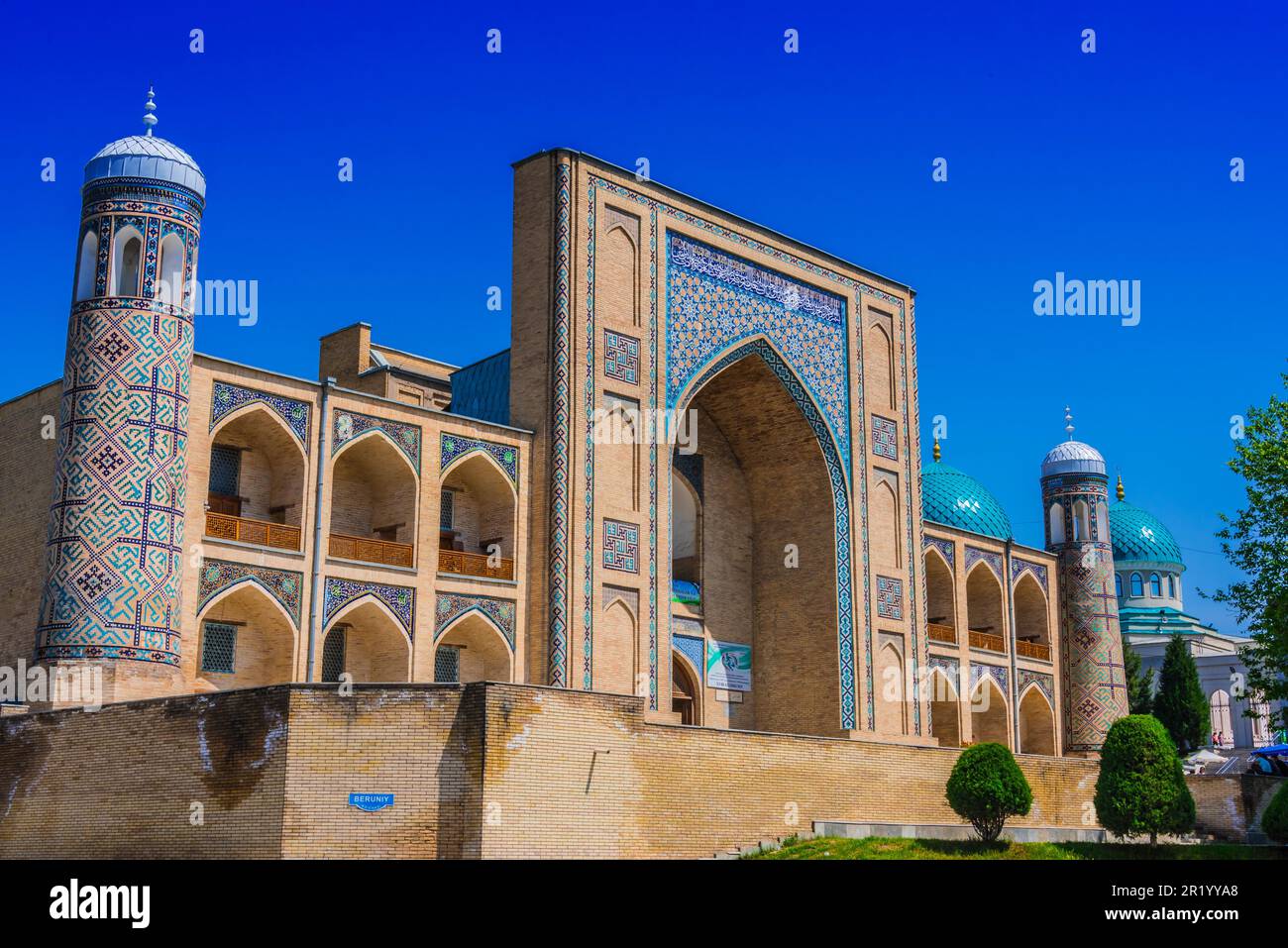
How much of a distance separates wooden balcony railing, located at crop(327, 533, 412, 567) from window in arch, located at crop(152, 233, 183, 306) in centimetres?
322

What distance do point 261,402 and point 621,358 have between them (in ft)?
15.5

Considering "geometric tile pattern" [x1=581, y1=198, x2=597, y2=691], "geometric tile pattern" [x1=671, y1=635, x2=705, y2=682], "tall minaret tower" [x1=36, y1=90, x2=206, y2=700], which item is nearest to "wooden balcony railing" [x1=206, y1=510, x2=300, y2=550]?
"tall minaret tower" [x1=36, y1=90, x2=206, y2=700]

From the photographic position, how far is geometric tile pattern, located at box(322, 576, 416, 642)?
17.4 metres

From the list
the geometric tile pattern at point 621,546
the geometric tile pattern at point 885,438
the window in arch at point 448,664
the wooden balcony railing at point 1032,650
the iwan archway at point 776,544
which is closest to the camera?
the window in arch at point 448,664

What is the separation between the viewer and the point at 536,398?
1933 cm

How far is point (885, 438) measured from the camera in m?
23.8

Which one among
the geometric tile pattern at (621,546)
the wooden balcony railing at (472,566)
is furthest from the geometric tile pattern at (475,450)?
the geometric tile pattern at (621,546)

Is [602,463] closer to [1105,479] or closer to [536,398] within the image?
[536,398]

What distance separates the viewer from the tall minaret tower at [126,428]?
15.2m

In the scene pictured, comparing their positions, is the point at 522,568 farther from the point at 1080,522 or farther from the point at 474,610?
the point at 1080,522

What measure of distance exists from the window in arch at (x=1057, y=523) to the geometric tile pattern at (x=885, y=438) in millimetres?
7075

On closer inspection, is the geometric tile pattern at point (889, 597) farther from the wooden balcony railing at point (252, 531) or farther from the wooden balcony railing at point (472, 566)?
the wooden balcony railing at point (252, 531)

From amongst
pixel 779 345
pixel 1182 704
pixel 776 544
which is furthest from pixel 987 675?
pixel 779 345

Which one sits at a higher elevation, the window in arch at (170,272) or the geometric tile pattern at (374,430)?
the window in arch at (170,272)
